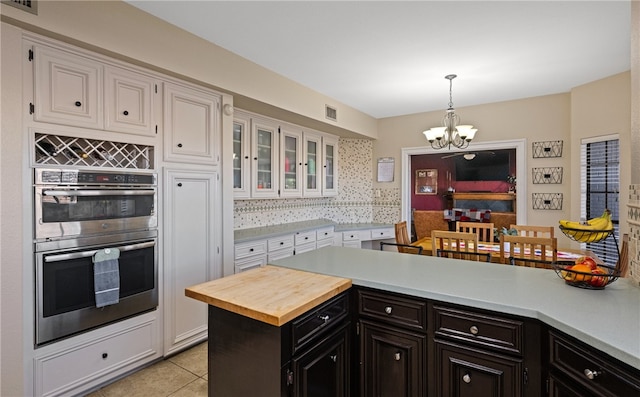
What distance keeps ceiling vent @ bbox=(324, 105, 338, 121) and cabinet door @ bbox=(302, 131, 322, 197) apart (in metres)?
0.47

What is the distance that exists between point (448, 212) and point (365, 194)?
3582 millimetres

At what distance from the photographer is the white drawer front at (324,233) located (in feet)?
14.3

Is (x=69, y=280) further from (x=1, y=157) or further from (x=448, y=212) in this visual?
(x=448, y=212)

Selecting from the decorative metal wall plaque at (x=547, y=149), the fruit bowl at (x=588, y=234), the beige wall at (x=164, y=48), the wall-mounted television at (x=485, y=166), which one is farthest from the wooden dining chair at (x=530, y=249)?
the wall-mounted television at (x=485, y=166)

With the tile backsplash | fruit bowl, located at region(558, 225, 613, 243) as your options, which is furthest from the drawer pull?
the tile backsplash

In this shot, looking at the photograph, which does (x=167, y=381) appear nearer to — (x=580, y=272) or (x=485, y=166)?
(x=580, y=272)

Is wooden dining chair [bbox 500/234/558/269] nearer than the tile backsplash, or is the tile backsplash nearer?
wooden dining chair [bbox 500/234/558/269]

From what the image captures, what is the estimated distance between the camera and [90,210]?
2.02m

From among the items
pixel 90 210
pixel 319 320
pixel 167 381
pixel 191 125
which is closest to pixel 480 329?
pixel 319 320

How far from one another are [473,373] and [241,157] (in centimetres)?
291

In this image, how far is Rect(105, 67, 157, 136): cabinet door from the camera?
82.6 inches

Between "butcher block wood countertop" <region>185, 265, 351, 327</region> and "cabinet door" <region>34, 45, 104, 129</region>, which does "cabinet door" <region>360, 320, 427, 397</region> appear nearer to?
"butcher block wood countertop" <region>185, 265, 351, 327</region>

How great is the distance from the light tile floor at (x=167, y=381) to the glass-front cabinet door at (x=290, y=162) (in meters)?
2.15

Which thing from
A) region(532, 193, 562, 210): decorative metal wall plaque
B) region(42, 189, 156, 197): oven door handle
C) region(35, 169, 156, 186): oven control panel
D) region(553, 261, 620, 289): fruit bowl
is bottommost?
region(553, 261, 620, 289): fruit bowl
